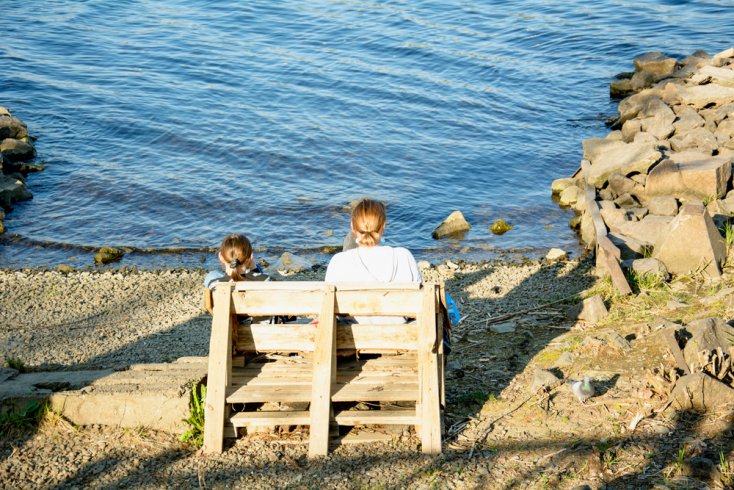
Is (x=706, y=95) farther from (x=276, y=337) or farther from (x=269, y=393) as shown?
(x=269, y=393)

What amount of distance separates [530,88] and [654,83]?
3.20 metres

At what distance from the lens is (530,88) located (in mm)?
23781

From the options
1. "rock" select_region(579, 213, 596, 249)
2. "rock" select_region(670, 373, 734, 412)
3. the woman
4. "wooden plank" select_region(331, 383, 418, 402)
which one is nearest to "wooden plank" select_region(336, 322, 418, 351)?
"wooden plank" select_region(331, 383, 418, 402)

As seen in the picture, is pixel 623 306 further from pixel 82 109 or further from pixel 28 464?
pixel 82 109

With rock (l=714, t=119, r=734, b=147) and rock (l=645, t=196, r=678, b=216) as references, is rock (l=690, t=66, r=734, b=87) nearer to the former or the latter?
rock (l=714, t=119, r=734, b=147)

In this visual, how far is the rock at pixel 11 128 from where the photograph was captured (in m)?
19.6

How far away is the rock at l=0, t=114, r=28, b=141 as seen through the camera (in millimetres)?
19641

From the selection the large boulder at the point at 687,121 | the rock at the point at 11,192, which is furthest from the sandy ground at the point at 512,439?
the rock at the point at 11,192

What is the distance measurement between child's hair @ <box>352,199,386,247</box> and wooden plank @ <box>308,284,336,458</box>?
631 millimetres

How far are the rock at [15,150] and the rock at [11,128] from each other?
0.49 meters

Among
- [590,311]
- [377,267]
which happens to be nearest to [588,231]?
[590,311]

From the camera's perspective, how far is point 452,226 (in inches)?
607

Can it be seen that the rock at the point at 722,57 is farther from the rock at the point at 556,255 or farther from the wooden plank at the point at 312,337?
the wooden plank at the point at 312,337

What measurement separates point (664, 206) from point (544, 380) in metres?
6.39
